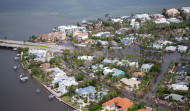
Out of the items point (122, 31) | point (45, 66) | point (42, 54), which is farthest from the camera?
point (122, 31)

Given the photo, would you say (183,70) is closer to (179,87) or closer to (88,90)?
(179,87)

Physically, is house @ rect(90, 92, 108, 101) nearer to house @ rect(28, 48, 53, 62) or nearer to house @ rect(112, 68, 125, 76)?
house @ rect(112, 68, 125, 76)

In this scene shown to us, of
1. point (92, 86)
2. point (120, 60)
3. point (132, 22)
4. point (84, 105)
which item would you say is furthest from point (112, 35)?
point (84, 105)

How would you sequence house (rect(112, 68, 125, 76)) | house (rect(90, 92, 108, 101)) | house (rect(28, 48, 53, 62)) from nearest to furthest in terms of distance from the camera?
1. house (rect(90, 92, 108, 101))
2. house (rect(112, 68, 125, 76))
3. house (rect(28, 48, 53, 62))

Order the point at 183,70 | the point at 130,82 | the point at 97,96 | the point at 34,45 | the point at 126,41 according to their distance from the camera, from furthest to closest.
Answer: the point at 34,45
the point at 126,41
the point at 183,70
the point at 130,82
the point at 97,96

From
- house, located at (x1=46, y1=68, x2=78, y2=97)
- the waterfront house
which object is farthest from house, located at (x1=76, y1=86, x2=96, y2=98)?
the waterfront house

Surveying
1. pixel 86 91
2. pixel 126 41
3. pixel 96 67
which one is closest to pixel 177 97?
pixel 86 91

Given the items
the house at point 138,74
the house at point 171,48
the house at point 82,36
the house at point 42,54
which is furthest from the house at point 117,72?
the house at point 82,36
